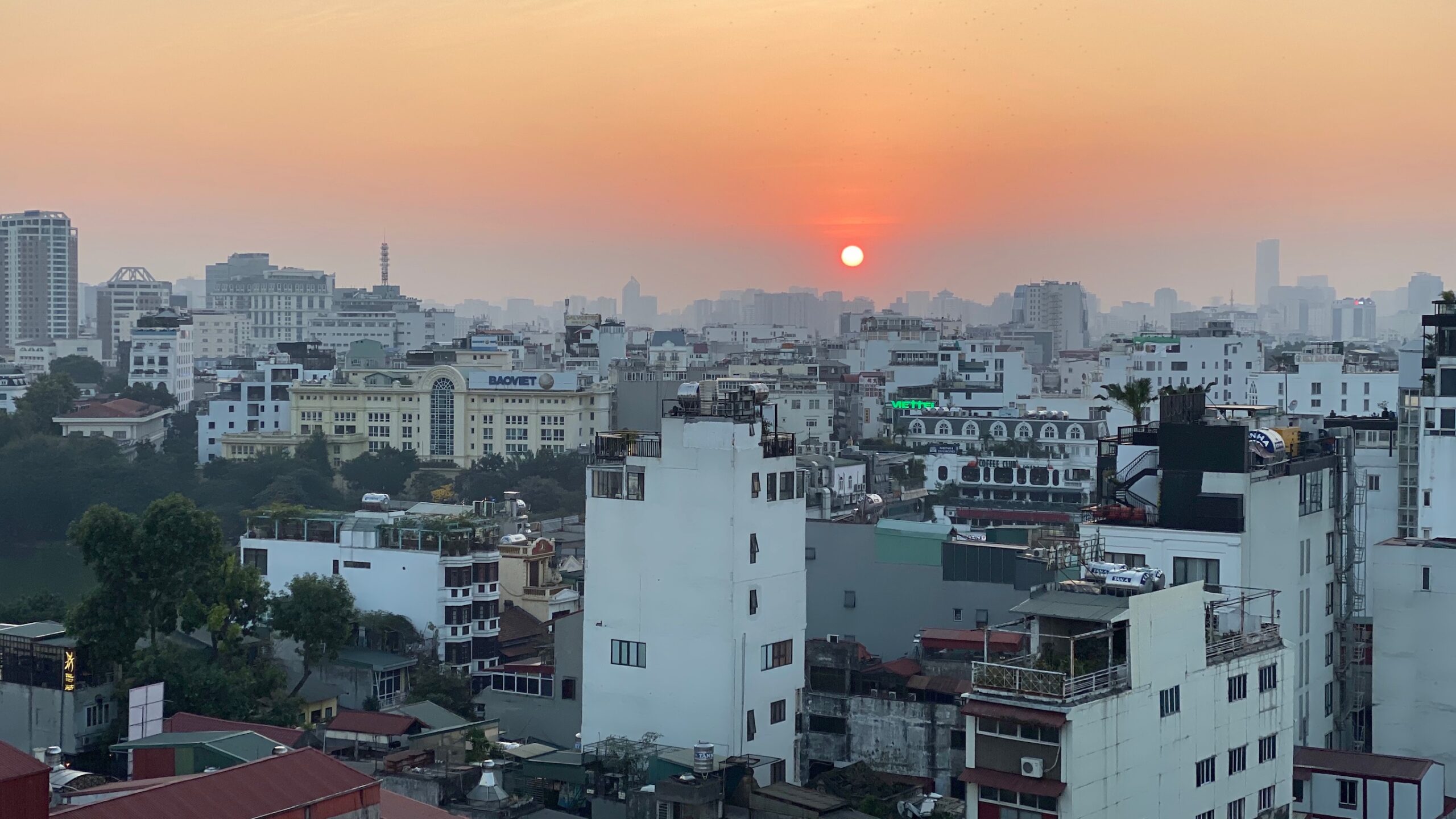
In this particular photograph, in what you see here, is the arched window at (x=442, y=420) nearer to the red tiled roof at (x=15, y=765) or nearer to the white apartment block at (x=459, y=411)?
the white apartment block at (x=459, y=411)

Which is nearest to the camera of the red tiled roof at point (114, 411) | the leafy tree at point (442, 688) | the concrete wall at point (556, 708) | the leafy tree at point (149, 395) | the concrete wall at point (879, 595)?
the concrete wall at point (556, 708)

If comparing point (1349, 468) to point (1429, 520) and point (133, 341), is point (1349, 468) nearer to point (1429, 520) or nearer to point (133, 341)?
point (1429, 520)

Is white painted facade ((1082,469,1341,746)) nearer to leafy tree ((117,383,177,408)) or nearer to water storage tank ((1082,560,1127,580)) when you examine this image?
water storage tank ((1082,560,1127,580))

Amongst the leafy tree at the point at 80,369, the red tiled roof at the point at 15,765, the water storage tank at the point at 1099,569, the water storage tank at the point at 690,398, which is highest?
the leafy tree at the point at 80,369

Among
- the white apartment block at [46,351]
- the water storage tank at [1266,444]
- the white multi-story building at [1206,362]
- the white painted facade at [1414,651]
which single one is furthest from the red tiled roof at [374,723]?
the white apartment block at [46,351]

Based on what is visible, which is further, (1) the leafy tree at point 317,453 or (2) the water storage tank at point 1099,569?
(1) the leafy tree at point 317,453

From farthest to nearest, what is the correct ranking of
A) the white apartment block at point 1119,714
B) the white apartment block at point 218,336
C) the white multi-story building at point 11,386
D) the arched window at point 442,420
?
1. the white apartment block at point 218,336
2. the white multi-story building at point 11,386
3. the arched window at point 442,420
4. the white apartment block at point 1119,714

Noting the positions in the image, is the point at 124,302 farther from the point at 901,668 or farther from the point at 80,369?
the point at 901,668
